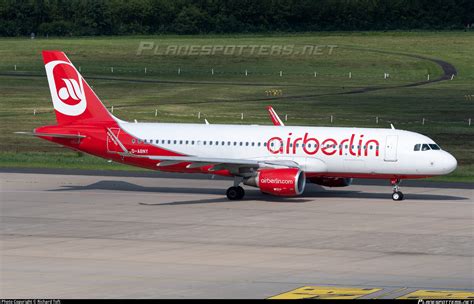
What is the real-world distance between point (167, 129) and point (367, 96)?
69.9 metres

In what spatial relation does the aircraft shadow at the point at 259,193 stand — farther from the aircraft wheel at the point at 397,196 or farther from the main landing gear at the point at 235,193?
the aircraft wheel at the point at 397,196

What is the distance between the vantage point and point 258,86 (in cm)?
13950

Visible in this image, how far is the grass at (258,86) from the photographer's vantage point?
332ft

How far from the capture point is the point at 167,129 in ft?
201

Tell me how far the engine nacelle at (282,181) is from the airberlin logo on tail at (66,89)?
12.8 m

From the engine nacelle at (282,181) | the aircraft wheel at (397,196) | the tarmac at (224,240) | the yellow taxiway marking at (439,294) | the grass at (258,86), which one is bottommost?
the yellow taxiway marking at (439,294)

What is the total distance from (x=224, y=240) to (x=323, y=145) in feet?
48.8

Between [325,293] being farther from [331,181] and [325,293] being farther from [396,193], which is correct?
[331,181]

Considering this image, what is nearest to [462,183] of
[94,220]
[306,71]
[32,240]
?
[94,220]

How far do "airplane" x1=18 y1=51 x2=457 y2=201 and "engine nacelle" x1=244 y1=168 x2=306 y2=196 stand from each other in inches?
2.1

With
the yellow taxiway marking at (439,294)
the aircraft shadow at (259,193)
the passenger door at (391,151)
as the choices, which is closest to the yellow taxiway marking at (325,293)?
the yellow taxiway marking at (439,294)

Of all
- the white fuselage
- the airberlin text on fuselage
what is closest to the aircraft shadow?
the white fuselage

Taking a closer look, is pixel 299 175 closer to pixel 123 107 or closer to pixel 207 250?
pixel 207 250

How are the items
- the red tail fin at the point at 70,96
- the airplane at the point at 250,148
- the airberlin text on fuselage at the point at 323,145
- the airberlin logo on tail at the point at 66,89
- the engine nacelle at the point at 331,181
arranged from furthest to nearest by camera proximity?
the airberlin logo on tail at the point at 66,89 < the red tail fin at the point at 70,96 < the engine nacelle at the point at 331,181 < the airberlin text on fuselage at the point at 323,145 < the airplane at the point at 250,148
